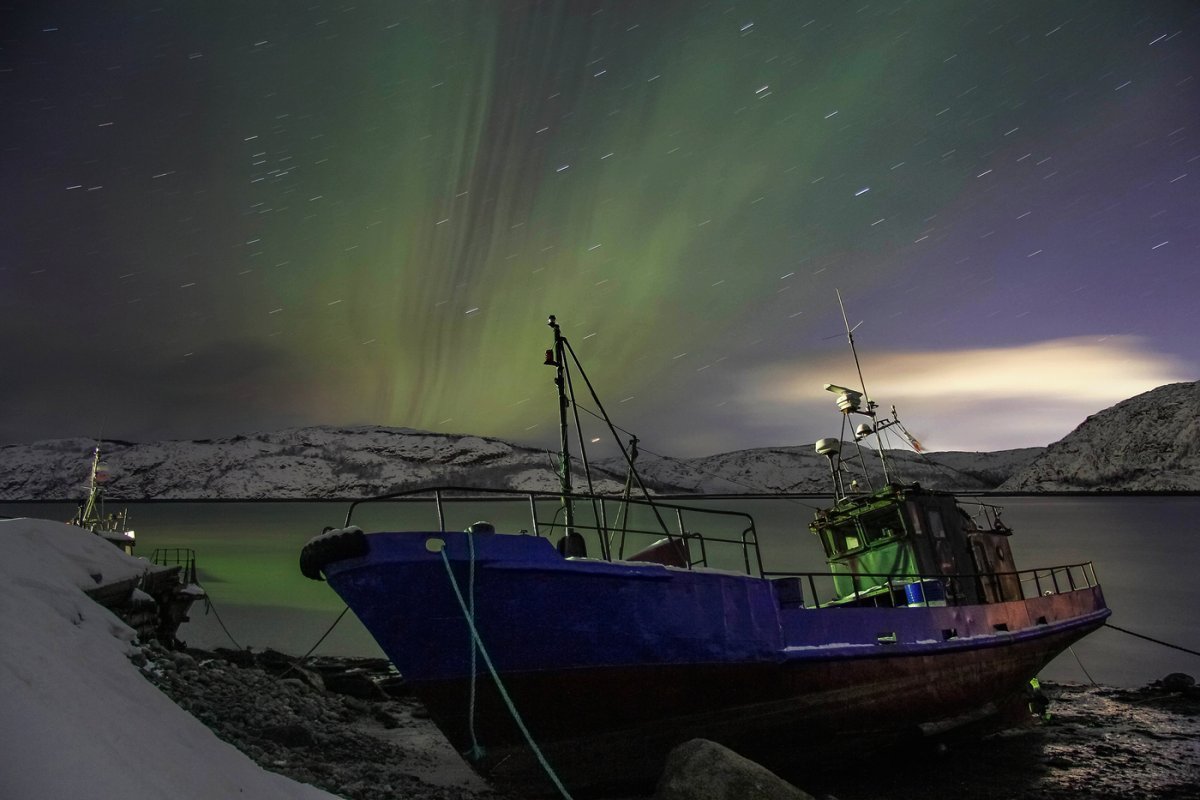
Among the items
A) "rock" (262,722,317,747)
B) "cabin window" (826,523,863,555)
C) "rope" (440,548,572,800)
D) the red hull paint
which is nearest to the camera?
"rope" (440,548,572,800)

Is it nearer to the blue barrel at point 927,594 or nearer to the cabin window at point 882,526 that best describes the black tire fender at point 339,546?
the blue barrel at point 927,594

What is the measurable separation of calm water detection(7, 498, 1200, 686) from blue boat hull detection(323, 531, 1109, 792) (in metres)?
5.49

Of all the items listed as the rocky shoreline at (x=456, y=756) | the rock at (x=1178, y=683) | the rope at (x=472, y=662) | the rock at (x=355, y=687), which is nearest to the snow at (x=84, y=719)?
the rocky shoreline at (x=456, y=756)

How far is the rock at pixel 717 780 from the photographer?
652cm

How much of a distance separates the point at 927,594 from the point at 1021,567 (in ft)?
251

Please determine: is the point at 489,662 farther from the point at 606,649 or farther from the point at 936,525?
the point at 936,525

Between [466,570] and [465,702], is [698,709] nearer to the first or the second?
[465,702]

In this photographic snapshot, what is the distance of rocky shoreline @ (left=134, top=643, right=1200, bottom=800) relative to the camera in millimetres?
8492

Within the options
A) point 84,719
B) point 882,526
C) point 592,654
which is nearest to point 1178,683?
point 882,526

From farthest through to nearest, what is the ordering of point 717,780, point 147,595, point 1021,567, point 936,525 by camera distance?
point 1021,567
point 936,525
point 147,595
point 717,780

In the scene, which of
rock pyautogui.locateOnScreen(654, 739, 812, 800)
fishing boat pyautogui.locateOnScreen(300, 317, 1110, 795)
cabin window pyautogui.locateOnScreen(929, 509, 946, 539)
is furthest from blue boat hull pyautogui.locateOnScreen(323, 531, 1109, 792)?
cabin window pyautogui.locateOnScreen(929, 509, 946, 539)

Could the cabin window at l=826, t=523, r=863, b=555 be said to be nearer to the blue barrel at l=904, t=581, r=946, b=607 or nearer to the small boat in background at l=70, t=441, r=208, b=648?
the blue barrel at l=904, t=581, r=946, b=607

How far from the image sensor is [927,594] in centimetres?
1241

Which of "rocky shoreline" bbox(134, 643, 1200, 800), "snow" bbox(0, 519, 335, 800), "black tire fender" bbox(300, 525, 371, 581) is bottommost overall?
"rocky shoreline" bbox(134, 643, 1200, 800)
